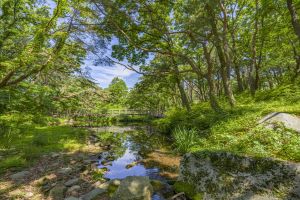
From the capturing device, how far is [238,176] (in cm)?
365

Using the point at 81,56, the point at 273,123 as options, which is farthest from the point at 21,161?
the point at 273,123

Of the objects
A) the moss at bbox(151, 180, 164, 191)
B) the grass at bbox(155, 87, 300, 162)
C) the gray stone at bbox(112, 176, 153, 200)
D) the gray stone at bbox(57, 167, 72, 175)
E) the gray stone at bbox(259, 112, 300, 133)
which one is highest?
the gray stone at bbox(259, 112, 300, 133)

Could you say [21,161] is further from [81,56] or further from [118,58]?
[118,58]

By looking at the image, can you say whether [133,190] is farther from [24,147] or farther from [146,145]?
[146,145]

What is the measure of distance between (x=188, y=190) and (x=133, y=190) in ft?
4.29

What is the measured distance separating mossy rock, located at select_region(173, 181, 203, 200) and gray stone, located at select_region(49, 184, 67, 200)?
2.85 metres

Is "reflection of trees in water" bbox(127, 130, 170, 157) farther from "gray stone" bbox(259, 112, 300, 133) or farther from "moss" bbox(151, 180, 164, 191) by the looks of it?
"gray stone" bbox(259, 112, 300, 133)

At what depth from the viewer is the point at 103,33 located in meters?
8.25

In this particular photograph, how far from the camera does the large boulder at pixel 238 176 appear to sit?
318 centimetres

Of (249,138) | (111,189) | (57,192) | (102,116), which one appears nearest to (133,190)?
(111,189)

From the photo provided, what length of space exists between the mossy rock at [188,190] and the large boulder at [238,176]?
0.07m

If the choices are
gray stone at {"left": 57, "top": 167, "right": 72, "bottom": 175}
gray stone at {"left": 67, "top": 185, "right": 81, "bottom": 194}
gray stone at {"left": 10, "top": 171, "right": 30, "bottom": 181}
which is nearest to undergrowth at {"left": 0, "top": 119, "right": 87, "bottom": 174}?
gray stone at {"left": 10, "top": 171, "right": 30, "bottom": 181}

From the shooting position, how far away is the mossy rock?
403 cm

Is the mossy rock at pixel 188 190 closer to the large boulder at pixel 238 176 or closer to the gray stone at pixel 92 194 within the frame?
the large boulder at pixel 238 176
